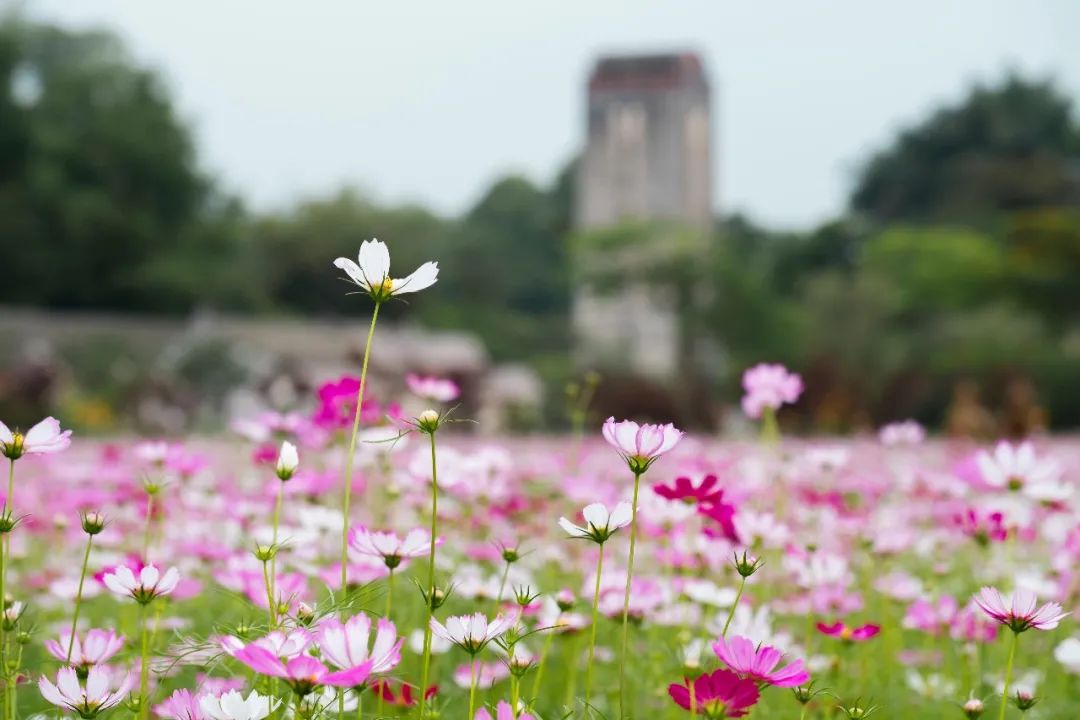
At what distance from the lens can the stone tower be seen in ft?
90.2

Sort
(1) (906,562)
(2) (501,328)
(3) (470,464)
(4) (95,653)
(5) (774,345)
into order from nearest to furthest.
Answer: (4) (95,653) < (3) (470,464) < (1) (906,562) < (5) (774,345) < (2) (501,328)

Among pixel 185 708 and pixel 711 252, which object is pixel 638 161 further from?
pixel 185 708

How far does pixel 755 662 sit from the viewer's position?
40.4 inches

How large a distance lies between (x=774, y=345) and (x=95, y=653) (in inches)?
834

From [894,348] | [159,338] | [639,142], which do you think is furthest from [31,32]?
[894,348]

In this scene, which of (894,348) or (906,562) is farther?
(894,348)

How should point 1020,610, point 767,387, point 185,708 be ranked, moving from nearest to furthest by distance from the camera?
point 185,708 < point 1020,610 < point 767,387

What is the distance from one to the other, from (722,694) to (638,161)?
27890 mm

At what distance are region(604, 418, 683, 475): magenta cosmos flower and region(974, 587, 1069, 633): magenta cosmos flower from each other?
331mm

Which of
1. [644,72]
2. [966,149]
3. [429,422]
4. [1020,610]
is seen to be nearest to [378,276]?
[429,422]

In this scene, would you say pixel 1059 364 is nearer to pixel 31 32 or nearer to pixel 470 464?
pixel 470 464

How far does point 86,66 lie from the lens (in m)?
24.5

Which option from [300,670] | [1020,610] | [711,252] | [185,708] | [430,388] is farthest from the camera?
[711,252]

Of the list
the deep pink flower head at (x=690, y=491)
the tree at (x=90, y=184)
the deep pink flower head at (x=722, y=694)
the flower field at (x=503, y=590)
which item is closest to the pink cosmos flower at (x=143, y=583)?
the flower field at (x=503, y=590)
